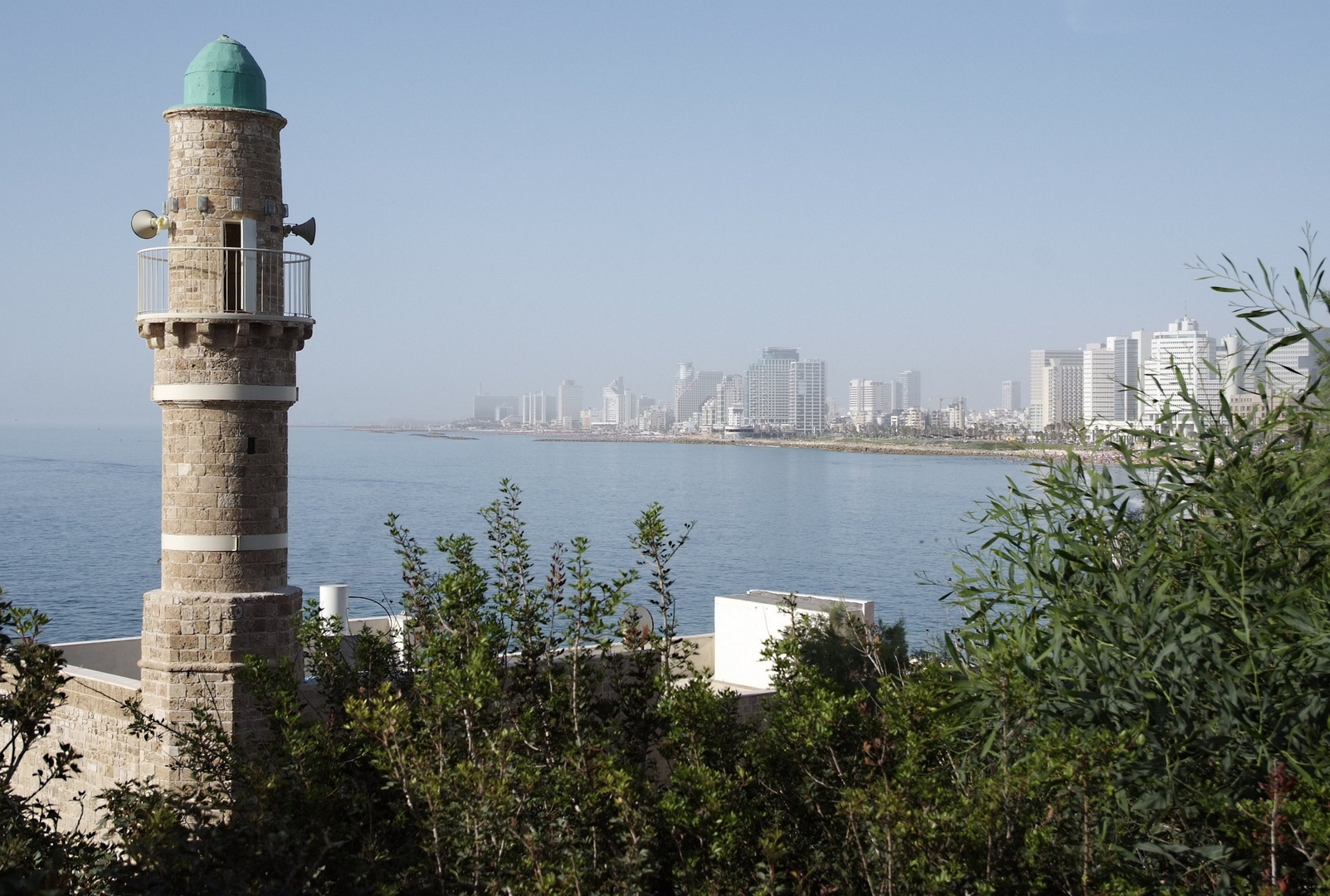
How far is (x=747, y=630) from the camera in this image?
56.2 feet

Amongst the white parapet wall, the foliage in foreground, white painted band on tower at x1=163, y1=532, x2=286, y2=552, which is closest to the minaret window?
white painted band on tower at x1=163, y1=532, x2=286, y2=552

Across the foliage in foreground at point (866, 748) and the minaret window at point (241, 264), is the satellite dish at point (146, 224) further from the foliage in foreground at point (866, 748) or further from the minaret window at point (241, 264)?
the foliage in foreground at point (866, 748)

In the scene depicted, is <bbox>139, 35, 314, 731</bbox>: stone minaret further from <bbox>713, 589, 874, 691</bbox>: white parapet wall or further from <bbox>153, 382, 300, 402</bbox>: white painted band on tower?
<bbox>713, 589, 874, 691</bbox>: white parapet wall

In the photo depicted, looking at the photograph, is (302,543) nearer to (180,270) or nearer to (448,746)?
A: (180,270)

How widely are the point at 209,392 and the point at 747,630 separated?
29.0 feet

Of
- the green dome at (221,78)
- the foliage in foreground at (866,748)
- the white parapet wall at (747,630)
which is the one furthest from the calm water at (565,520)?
the green dome at (221,78)

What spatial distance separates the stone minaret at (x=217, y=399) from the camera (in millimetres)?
10148

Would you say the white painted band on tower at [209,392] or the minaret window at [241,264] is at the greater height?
the minaret window at [241,264]

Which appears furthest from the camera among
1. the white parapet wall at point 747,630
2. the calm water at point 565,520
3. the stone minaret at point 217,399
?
the calm water at point 565,520

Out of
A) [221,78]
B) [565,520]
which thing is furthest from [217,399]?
[565,520]

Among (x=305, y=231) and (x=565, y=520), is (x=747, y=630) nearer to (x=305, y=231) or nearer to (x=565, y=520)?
(x=305, y=231)

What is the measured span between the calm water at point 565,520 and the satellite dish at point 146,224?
22.3 feet

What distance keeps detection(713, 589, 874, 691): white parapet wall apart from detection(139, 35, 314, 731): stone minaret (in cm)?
776

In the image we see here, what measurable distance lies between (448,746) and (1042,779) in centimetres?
263
